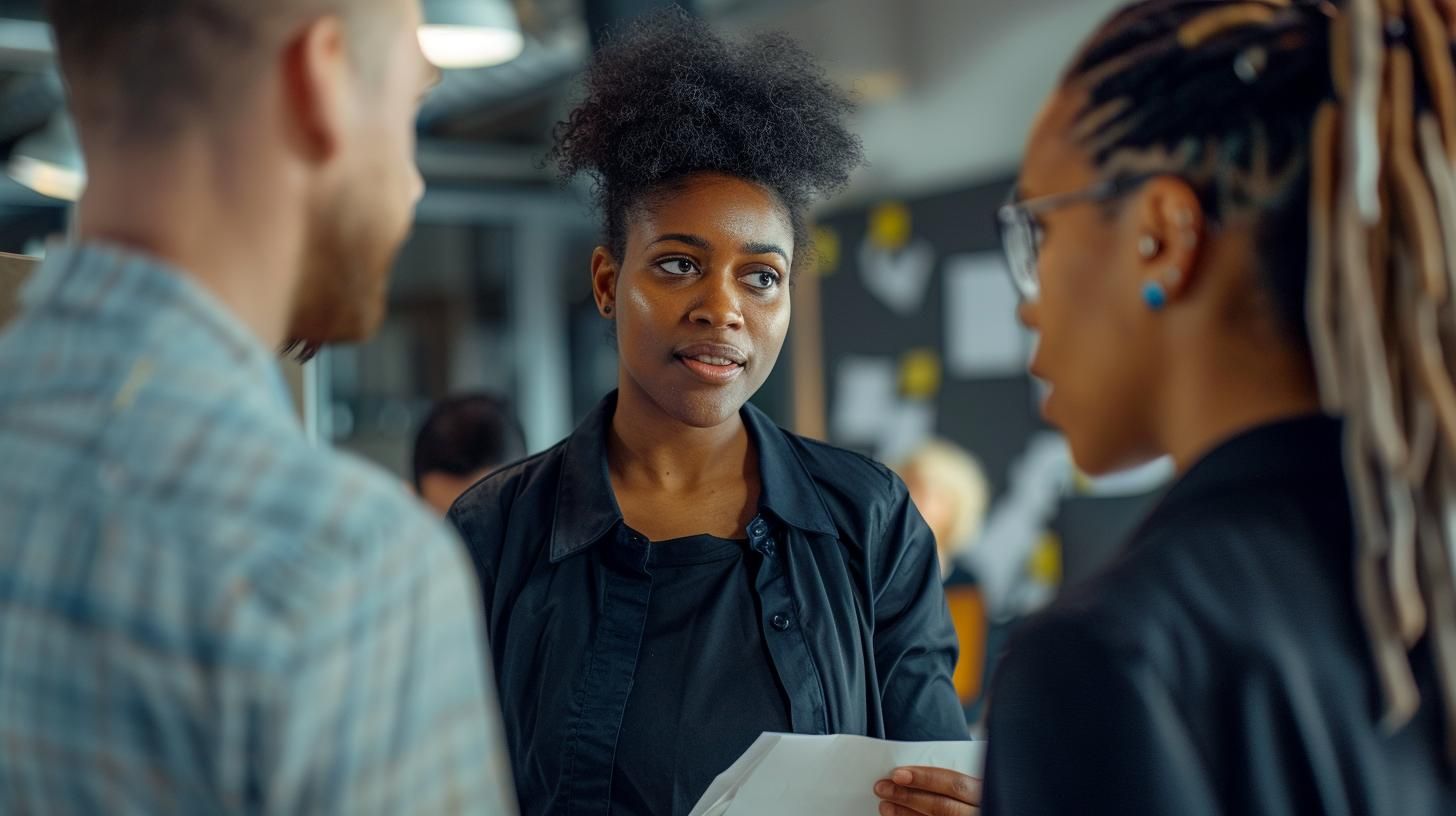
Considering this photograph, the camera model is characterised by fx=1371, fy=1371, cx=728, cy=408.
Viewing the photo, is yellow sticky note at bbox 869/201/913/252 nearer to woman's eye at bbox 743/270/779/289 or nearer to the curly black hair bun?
the curly black hair bun

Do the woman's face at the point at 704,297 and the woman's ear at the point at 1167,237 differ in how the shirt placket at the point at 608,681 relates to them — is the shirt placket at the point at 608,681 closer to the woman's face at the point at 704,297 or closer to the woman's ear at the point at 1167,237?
the woman's face at the point at 704,297

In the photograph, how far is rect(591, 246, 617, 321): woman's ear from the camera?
1.85m

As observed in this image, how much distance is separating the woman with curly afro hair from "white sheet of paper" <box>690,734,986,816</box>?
26mm

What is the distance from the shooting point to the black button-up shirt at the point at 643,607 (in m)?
1.59

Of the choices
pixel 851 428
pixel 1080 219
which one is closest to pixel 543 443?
pixel 851 428

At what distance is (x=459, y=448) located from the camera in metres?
2.95

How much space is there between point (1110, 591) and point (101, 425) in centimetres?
60

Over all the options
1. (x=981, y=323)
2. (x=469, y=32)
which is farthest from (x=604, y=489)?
(x=981, y=323)

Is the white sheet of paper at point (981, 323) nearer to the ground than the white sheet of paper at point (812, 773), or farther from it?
farther from it

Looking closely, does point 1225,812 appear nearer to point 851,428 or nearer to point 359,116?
point 359,116

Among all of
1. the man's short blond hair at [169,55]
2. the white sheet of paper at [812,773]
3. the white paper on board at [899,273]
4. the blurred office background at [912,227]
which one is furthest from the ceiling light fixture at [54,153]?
the man's short blond hair at [169,55]

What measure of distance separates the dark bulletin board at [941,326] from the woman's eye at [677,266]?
2.88m

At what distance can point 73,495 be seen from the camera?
738mm

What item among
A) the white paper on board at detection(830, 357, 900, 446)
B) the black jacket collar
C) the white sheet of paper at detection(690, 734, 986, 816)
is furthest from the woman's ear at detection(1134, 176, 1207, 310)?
the white paper on board at detection(830, 357, 900, 446)
